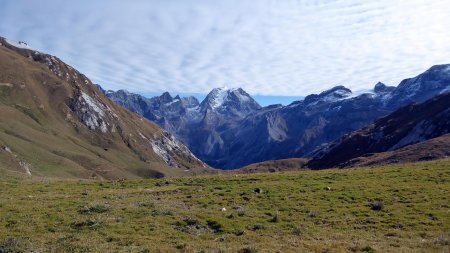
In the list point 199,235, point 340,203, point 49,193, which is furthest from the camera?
point 49,193

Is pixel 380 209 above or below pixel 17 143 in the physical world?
below

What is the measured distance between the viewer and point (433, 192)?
106 feet

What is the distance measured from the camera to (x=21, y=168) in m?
118

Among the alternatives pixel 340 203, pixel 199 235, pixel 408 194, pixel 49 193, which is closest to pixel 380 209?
pixel 340 203

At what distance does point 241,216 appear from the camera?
90.1 feet

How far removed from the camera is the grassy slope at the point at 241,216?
20.6m

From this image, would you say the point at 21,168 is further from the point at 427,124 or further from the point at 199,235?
the point at 427,124

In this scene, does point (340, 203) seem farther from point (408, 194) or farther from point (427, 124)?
point (427, 124)

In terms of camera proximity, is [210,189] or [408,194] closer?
[408,194]

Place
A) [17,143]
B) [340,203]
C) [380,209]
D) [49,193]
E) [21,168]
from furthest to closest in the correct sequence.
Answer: [17,143] → [21,168] → [49,193] → [340,203] → [380,209]

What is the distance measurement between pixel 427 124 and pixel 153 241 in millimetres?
187983

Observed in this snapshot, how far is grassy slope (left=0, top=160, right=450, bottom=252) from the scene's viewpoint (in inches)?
811

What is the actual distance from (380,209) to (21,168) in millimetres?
113320

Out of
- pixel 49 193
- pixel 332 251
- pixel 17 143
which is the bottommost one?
pixel 332 251
